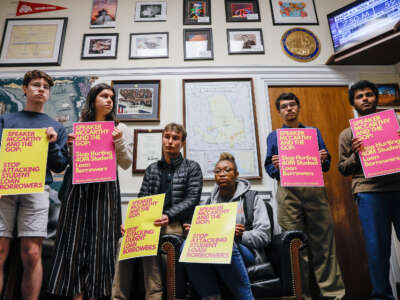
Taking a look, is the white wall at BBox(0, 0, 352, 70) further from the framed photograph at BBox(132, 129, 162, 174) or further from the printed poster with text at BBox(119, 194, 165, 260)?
the printed poster with text at BBox(119, 194, 165, 260)

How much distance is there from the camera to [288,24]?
3139 millimetres

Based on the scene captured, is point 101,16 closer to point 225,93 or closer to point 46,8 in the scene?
point 46,8

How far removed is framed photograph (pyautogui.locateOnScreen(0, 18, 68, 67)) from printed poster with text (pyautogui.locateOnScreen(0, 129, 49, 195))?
1673 millimetres

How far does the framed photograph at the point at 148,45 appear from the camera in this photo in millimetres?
3010

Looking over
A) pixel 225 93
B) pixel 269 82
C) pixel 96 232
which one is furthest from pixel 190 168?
pixel 269 82

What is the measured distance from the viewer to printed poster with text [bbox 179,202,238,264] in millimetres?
1428

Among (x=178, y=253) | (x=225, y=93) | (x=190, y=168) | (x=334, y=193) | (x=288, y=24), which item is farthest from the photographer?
(x=288, y=24)

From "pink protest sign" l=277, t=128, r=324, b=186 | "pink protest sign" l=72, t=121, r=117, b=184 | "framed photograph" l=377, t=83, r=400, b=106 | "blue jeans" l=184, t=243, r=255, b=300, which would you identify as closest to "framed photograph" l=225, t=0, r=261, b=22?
"framed photograph" l=377, t=83, r=400, b=106

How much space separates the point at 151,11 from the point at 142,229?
2644mm

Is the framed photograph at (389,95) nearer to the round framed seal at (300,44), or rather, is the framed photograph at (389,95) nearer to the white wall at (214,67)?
the white wall at (214,67)

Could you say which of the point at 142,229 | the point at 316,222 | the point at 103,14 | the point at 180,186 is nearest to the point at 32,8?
the point at 103,14

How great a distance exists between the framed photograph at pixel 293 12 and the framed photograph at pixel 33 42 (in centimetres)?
245

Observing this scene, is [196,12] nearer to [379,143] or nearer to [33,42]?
[33,42]

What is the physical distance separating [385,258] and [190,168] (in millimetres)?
1403
